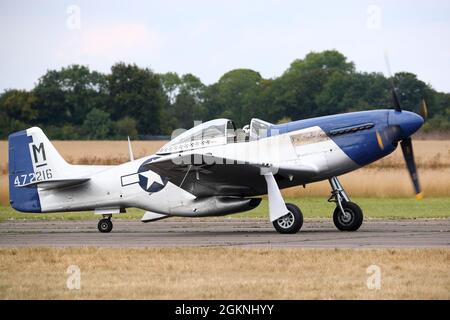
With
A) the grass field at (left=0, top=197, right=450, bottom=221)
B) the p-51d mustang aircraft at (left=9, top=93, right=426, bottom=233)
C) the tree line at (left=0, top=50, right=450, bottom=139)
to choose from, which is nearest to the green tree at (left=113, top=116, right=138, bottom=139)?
the tree line at (left=0, top=50, right=450, bottom=139)

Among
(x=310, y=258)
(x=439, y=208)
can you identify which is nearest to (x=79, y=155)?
(x=439, y=208)

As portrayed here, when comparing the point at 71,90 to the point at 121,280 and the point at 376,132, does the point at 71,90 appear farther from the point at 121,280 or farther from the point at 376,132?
the point at 121,280

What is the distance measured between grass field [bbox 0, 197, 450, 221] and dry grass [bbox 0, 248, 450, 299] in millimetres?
9960

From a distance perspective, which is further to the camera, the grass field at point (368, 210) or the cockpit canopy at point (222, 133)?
the grass field at point (368, 210)

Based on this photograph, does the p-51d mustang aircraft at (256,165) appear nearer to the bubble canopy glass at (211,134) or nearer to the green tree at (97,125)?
the bubble canopy glass at (211,134)

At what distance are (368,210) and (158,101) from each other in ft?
67.7

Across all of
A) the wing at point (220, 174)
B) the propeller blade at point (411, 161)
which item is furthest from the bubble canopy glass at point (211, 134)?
the propeller blade at point (411, 161)

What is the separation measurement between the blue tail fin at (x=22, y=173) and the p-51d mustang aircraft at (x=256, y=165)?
2.54 feet

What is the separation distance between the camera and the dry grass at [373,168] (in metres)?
31.2

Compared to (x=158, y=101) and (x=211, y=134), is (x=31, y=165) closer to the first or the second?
(x=211, y=134)

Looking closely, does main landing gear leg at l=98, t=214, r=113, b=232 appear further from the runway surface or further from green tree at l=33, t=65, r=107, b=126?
green tree at l=33, t=65, r=107, b=126

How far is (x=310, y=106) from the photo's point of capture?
46125mm

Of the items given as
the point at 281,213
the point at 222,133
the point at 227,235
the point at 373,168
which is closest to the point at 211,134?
the point at 222,133

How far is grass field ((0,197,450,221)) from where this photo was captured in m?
24.5
